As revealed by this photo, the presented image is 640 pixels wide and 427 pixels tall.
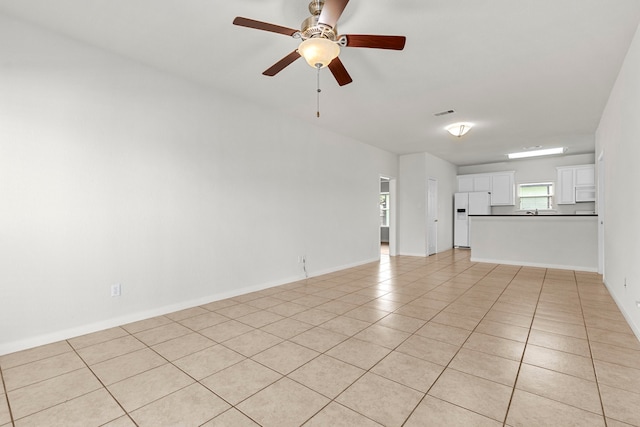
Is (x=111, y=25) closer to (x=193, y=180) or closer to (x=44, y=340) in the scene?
(x=193, y=180)

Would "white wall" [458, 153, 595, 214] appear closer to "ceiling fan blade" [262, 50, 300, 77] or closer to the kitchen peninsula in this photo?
the kitchen peninsula

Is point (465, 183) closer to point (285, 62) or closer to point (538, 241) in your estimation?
point (538, 241)

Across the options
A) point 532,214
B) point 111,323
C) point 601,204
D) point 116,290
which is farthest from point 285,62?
point 532,214

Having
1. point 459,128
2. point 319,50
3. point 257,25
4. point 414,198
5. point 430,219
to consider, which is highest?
point 459,128

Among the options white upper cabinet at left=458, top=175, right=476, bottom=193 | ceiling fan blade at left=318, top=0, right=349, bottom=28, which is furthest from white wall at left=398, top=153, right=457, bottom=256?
ceiling fan blade at left=318, top=0, right=349, bottom=28

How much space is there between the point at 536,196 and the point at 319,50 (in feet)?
29.8

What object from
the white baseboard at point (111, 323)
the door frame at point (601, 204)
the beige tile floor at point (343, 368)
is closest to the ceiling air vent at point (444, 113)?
the door frame at point (601, 204)

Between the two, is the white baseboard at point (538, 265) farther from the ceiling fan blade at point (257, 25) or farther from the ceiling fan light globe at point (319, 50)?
the ceiling fan blade at point (257, 25)

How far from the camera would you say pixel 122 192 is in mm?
3102

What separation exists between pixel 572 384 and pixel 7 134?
456cm

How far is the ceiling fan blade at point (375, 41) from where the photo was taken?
6.86ft

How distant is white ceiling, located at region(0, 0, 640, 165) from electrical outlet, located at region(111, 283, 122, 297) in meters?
2.35

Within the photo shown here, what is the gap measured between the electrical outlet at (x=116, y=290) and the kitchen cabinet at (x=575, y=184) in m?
10.0

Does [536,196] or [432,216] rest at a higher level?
[536,196]
